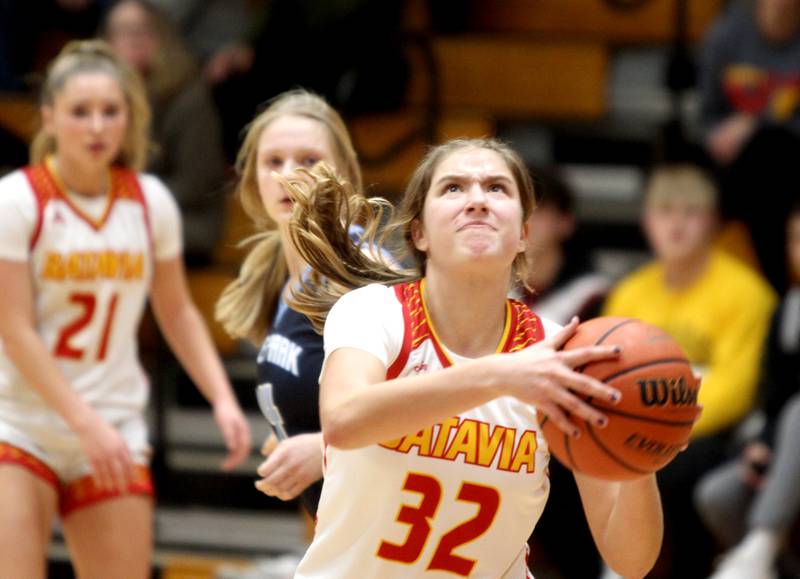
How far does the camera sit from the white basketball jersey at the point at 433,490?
9.37 feet

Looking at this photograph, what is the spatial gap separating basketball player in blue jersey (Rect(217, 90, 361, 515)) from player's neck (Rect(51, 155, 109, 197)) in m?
0.69

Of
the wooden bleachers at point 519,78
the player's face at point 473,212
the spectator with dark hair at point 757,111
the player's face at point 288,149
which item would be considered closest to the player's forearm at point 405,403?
the player's face at point 473,212

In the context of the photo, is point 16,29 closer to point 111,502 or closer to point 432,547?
point 111,502

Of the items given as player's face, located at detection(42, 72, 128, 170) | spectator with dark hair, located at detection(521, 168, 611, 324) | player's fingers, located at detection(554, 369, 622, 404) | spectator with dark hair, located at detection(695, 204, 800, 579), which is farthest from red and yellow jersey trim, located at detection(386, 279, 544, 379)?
spectator with dark hair, located at detection(521, 168, 611, 324)

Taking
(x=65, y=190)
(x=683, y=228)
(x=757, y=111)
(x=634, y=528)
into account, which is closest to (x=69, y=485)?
(x=65, y=190)

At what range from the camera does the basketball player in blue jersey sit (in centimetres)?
342

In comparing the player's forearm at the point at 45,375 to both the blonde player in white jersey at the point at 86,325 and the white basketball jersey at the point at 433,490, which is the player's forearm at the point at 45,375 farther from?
the white basketball jersey at the point at 433,490

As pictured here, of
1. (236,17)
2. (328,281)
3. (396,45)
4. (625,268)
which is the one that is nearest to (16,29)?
(236,17)

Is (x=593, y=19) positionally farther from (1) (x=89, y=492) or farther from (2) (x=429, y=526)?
(2) (x=429, y=526)

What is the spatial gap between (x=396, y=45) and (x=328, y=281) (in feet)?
13.7

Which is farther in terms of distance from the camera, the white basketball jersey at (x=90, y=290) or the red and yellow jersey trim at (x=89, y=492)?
the white basketball jersey at (x=90, y=290)

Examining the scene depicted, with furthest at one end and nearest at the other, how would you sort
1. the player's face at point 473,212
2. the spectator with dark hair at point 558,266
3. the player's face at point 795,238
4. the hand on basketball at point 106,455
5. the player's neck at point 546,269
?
the player's neck at point 546,269
the spectator with dark hair at point 558,266
the player's face at point 795,238
the hand on basketball at point 106,455
the player's face at point 473,212

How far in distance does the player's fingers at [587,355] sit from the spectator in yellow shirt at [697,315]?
3.38 metres

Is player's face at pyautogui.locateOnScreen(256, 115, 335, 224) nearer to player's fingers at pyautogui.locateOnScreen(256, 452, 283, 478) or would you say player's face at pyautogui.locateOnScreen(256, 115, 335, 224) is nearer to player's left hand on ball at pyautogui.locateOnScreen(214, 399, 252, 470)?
player's fingers at pyautogui.locateOnScreen(256, 452, 283, 478)
